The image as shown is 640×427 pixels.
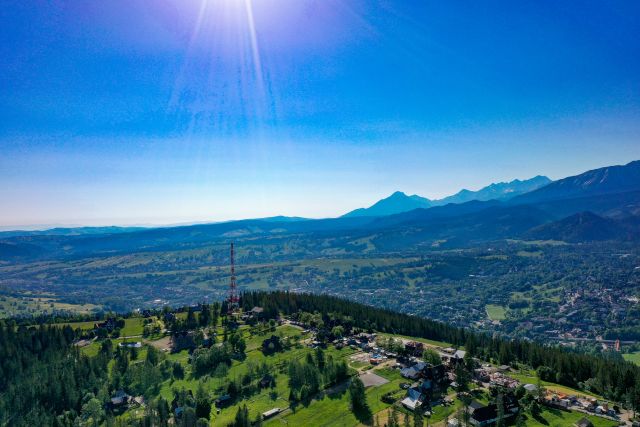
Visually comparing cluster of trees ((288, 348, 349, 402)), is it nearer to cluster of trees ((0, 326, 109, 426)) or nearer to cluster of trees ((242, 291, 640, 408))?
cluster of trees ((242, 291, 640, 408))

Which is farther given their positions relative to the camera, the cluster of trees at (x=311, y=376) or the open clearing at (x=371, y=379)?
the cluster of trees at (x=311, y=376)

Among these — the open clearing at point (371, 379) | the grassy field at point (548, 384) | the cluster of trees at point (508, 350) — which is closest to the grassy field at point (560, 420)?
the cluster of trees at point (508, 350)

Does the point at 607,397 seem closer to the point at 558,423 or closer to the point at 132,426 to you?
the point at 558,423

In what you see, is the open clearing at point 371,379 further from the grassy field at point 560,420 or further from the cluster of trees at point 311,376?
the grassy field at point 560,420

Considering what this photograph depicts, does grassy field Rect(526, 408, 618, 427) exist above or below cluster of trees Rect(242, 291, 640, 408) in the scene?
above

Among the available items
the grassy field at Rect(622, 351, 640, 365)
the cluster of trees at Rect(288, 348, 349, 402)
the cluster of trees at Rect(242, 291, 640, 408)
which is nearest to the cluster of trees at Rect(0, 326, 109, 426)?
the cluster of trees at Rect(288, 348, 349, 402)

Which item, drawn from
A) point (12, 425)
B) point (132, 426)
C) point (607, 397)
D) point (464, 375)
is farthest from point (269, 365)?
point (607, 397)

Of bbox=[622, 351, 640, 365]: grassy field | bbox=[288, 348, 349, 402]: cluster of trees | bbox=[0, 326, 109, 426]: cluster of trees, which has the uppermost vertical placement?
bbox=[288, 348, 349, 402]: cluster of trees
